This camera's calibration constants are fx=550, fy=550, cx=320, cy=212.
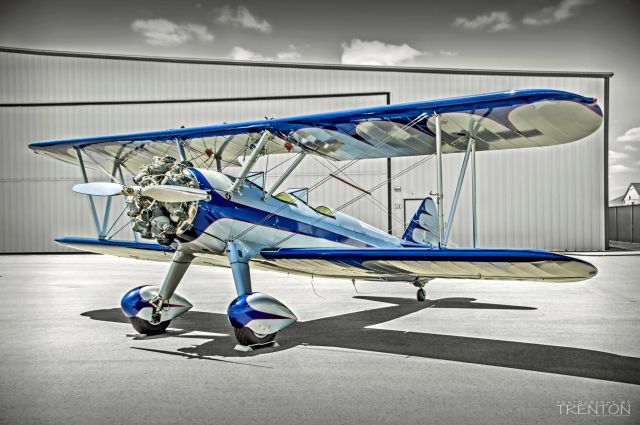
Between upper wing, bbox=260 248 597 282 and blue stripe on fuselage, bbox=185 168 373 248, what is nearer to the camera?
upper wing, bbox=260 248 597 282

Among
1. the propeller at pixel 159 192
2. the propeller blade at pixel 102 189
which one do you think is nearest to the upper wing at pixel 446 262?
the propeller at pixel 159 192

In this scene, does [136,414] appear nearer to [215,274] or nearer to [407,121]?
[407,121]

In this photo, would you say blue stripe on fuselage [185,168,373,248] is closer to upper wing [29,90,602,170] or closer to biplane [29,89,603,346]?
biplane [29,89,603,346]

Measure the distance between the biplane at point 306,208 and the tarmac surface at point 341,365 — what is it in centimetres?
70

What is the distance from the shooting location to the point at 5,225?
79.3ft

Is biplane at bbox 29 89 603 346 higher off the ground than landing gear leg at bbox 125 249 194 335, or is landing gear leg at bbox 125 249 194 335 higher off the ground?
biplane at bbox 29 89 603 346

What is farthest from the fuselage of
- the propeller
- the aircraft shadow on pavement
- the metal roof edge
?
the metal roof edge

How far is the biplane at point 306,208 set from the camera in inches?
214

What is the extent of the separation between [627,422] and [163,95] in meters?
23.2

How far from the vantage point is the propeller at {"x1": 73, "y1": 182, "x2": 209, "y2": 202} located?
19.0ft

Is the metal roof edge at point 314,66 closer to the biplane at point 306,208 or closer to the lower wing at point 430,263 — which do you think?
the biplane at point 306,208

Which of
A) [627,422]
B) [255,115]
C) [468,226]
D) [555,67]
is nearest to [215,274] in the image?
[255,115]

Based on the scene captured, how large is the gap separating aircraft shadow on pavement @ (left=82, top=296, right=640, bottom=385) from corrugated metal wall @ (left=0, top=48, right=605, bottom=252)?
13790 millimetres

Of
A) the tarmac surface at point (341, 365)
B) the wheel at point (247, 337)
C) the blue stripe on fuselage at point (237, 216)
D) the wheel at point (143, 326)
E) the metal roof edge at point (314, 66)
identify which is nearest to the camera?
the tarmac surface at point (341, 365)
